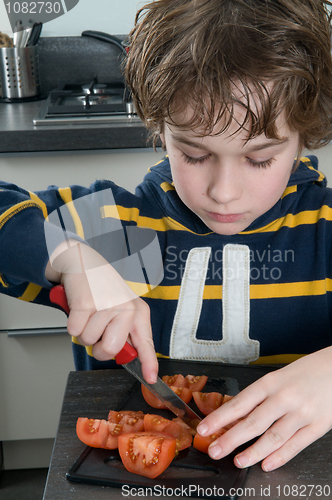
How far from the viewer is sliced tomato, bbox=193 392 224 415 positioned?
2.25 feet

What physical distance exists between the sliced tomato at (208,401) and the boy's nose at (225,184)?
0.88 feet

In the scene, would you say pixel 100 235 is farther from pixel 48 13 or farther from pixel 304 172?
pixel 48 13

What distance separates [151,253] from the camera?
98 centimetres

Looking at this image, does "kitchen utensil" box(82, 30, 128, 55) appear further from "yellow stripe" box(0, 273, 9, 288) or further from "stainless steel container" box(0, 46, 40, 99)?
"yellow stripe" box(0, 273, 9, 288)

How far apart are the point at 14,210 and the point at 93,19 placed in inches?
52.7

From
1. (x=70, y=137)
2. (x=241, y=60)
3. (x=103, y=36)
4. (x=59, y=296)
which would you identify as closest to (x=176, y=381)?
(x=59, y=296)

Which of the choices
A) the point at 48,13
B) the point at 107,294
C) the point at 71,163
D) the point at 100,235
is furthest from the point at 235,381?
the point at 48,13

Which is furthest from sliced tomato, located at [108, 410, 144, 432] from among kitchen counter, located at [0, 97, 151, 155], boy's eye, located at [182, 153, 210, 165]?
kitchen counter, located at [0, 97, 151, 155]

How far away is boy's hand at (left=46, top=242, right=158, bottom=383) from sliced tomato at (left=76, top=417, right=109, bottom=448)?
0.25 ft

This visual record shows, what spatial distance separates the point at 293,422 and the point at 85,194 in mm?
540

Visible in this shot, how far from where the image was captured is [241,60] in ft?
2.15

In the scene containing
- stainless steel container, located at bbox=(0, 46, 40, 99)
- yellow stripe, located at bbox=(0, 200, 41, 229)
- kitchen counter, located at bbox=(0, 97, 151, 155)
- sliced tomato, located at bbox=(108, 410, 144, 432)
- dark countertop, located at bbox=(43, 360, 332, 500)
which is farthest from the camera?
stainless steel container, located at bbox=(0, 46, 40, 99)

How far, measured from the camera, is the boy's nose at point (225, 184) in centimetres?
69

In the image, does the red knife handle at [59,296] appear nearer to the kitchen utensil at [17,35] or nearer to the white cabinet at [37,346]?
the white cabinet at [37,346]
